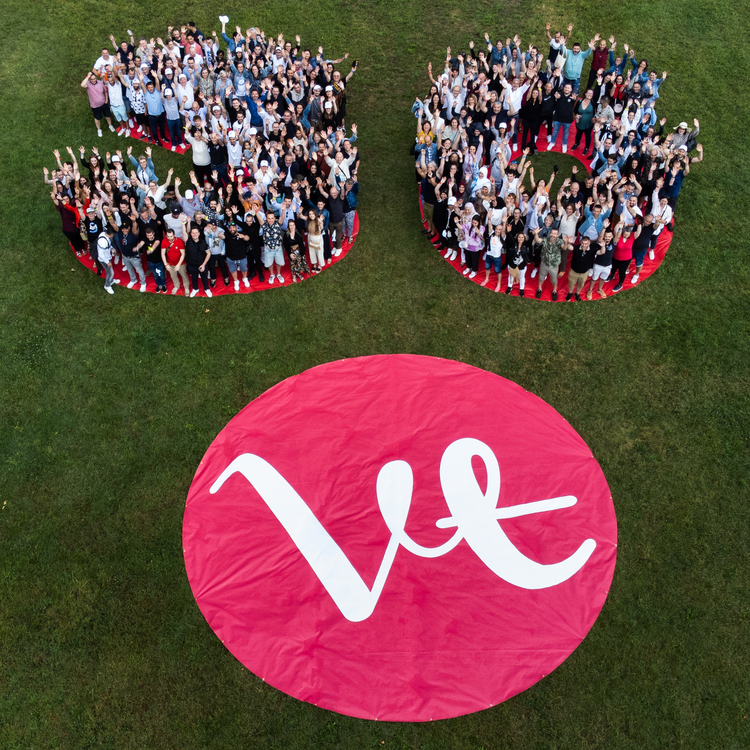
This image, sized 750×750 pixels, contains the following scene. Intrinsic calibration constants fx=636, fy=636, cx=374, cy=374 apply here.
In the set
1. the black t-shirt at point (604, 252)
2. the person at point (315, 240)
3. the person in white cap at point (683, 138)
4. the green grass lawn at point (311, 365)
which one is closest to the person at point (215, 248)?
the green grass lawn at point (311, 365)

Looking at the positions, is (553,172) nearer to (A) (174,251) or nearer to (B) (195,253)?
(B) (195,253)

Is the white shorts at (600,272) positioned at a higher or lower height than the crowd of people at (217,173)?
lower

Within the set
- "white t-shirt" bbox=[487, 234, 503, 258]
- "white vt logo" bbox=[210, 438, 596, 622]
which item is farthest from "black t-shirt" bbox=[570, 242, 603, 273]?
"white vt logo" bbox=[210, 438, 596, 622]

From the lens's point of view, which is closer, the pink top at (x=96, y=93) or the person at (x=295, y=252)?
the person at (x=295, y=252)

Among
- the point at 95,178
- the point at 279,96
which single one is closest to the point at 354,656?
the point at 95,178

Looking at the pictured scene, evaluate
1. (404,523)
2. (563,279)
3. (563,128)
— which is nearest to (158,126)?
(563,128)

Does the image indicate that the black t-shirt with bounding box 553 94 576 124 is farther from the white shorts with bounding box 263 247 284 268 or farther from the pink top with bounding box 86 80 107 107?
the pink top with bounding box 86 80 107 107

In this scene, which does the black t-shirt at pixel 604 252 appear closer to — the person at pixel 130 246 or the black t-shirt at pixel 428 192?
the black t-shirt at pixel 428 192
